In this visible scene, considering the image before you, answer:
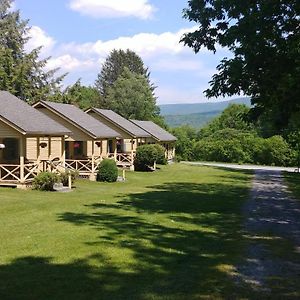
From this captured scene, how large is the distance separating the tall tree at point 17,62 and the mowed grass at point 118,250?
41647mm

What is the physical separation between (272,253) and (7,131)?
18853mm

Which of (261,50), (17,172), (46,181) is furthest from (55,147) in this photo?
(261,50)

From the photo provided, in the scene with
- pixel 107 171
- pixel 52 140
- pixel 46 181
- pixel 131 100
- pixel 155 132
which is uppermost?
pixel 131 100

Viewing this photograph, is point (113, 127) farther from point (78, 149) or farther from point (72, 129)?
point (72, 129)

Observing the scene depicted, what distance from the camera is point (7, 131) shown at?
83.4 ft

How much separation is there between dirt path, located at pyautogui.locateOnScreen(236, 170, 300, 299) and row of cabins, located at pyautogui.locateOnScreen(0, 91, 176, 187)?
13027mm

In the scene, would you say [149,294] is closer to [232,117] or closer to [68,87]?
[68,87]

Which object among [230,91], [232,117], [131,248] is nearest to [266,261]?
[131,248]

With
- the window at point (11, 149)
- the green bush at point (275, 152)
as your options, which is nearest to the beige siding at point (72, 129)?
the window at point (11, 149)

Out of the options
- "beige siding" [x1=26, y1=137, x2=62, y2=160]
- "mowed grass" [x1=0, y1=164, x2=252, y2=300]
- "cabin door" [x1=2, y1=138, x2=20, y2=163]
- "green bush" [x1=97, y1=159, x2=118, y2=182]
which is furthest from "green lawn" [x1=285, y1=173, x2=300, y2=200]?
"cabin door" [x1=2, y1=138, x2=20, y2=163]

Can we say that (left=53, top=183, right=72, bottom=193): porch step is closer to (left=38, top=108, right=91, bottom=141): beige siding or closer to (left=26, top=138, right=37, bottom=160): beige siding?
(left=26, top=138, right=37, bottom=160): beige siding

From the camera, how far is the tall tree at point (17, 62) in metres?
57.2

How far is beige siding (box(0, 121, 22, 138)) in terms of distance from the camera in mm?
25219

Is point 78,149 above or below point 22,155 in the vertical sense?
above
